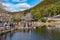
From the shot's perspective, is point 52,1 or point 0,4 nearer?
point 0,4

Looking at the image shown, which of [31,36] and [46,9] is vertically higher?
[46,9]

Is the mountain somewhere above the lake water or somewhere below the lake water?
above

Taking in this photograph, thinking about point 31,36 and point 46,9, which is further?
point 46,9

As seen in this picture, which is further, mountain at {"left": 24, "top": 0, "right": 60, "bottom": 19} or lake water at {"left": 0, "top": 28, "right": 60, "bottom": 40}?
mountain at {"left": 24, "top": 0, "right": 60, "bottom": 19}

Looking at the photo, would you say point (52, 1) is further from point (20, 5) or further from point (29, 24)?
point (29, 24)

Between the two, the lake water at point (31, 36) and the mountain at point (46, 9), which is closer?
the lake water at point (31, 36)

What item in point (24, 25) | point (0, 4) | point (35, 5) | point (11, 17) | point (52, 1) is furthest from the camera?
point (52, 1)

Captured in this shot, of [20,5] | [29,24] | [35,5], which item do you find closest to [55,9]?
[35,5]

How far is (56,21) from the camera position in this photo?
53.7 ft

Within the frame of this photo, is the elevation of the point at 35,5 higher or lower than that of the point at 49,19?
higher

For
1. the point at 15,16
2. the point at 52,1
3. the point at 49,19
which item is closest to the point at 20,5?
the point at 15,16

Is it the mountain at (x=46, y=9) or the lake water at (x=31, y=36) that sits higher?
the mountain at (x=46, y=9)

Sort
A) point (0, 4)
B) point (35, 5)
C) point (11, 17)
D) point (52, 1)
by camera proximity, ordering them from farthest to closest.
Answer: point (52, 1)
point (35, 5)
point (0, 4)
point (11, 17)

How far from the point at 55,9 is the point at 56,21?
237cm
